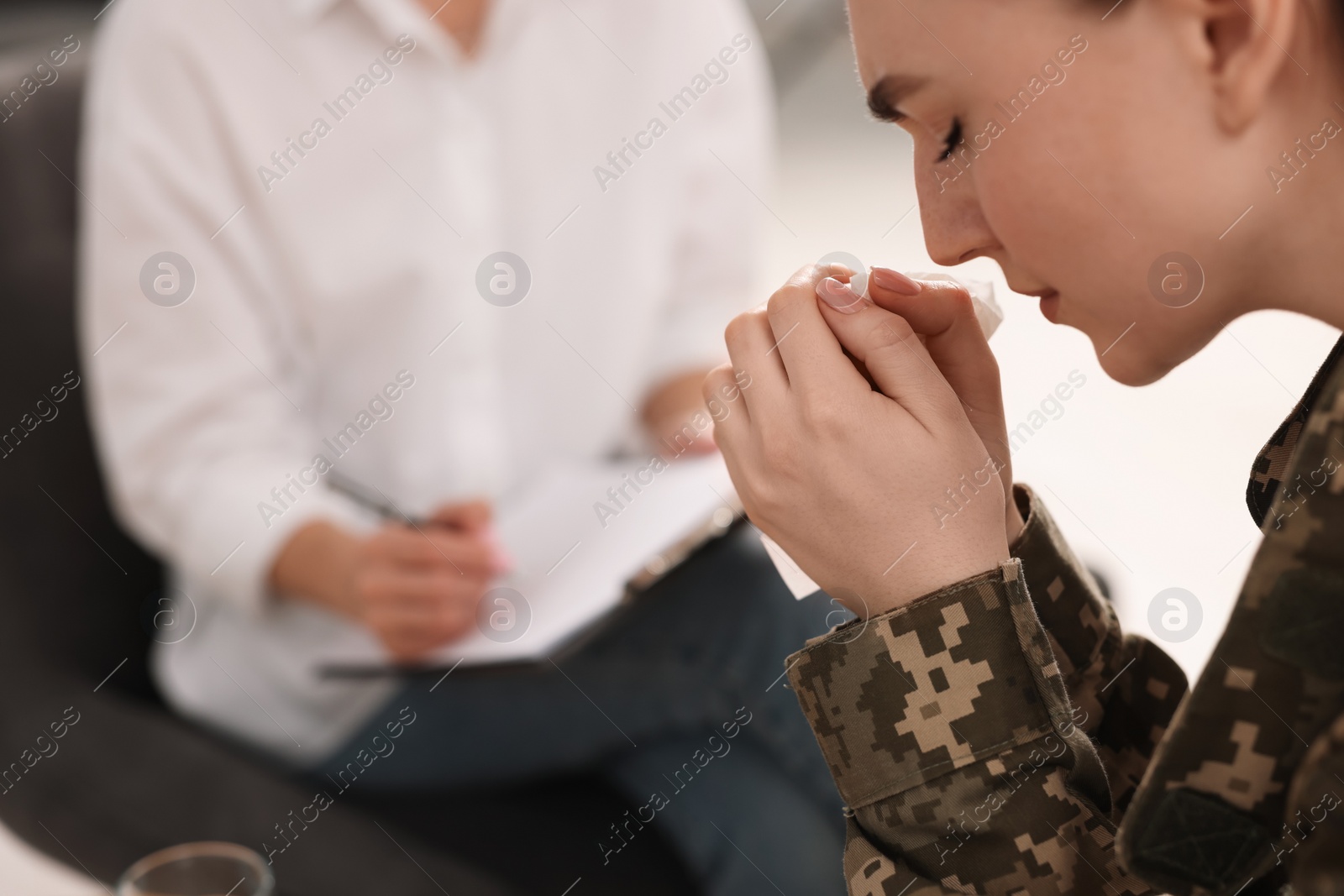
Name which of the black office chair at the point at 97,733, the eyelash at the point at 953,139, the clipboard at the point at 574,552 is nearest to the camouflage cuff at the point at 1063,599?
the eyelash at the point at 953,139

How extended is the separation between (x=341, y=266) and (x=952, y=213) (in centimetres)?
72

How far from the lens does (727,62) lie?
4.27 feet

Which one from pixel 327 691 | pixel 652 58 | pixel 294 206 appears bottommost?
pixel 327 691

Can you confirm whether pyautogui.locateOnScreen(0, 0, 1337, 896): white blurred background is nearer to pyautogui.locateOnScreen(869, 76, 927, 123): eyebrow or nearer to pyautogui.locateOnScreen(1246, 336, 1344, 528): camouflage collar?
pyautogui.locateOnScreen(1246, 336, 1344, 528): camouflage collar

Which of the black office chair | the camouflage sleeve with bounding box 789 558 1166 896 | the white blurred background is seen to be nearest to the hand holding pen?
the black office chair

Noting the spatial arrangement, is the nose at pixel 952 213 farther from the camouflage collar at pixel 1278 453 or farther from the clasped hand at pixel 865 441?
the camouflage collar at pixel 1278 453

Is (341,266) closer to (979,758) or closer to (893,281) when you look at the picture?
(893,281)

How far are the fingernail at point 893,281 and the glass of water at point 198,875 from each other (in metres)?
0.50

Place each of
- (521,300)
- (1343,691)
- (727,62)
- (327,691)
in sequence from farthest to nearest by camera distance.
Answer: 1. (727,62)
2. (521,300)
3. (327,691)
4. (1343,691)

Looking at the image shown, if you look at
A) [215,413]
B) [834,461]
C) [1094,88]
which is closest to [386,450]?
[215,413]

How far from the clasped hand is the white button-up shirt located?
59 centimetres

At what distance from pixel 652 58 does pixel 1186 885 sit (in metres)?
1.02

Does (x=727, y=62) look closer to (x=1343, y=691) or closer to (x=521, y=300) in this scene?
(x=521, y=300)

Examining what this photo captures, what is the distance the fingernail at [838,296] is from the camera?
1.85 ft
